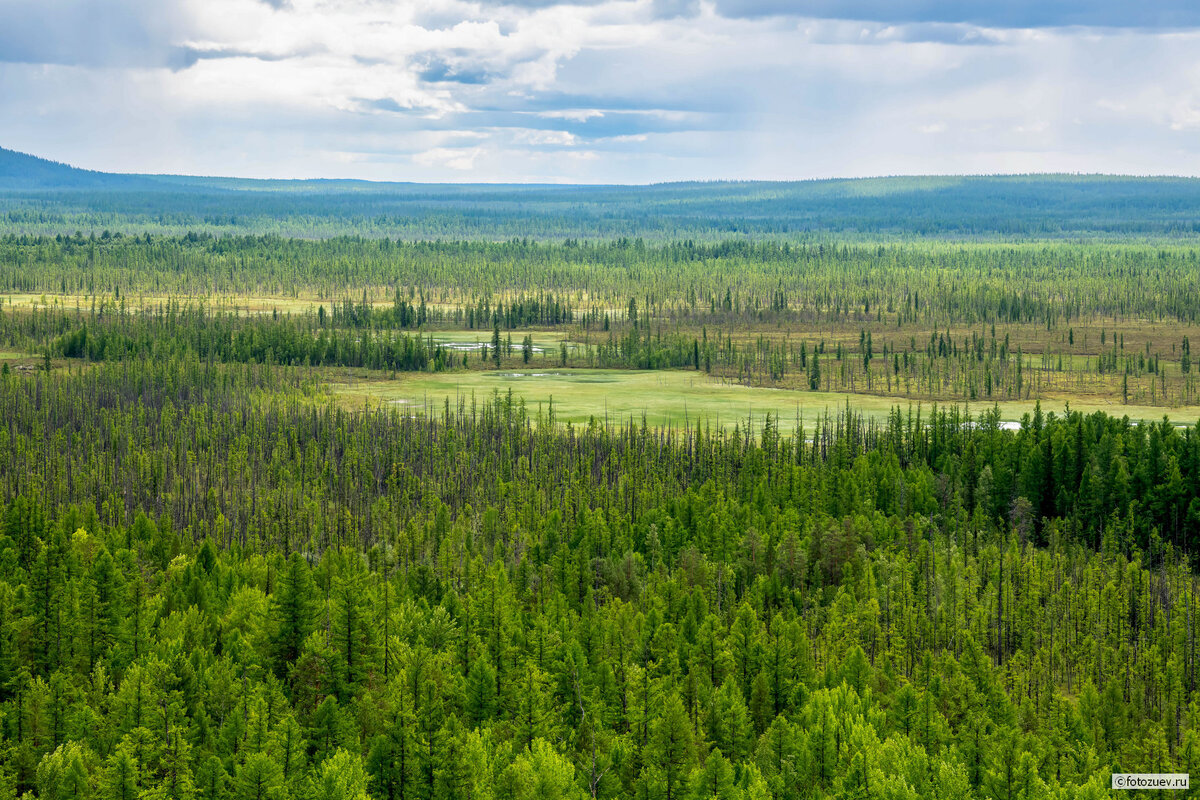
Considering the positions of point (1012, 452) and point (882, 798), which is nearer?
point (882, 798)

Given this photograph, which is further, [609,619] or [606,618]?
[606,618]

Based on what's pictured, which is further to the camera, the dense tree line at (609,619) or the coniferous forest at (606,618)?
the dense tree line at (609,619)

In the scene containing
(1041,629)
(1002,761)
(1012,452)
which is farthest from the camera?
(1012,452)

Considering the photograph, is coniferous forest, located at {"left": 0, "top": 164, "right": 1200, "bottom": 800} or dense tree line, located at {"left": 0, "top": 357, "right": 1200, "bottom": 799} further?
dense tree line, located at {"left": 0, "top": 357, "right": 1200, "bottom": 799}

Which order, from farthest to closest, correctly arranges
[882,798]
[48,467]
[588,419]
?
1. [588,419]
2. [48,467]
3. [882,798]

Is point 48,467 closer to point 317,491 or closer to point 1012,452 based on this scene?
point 317,491

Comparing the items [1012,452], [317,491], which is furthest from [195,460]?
[1012,452]

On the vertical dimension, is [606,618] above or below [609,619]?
below

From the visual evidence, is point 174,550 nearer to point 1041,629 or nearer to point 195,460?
point 195,460
